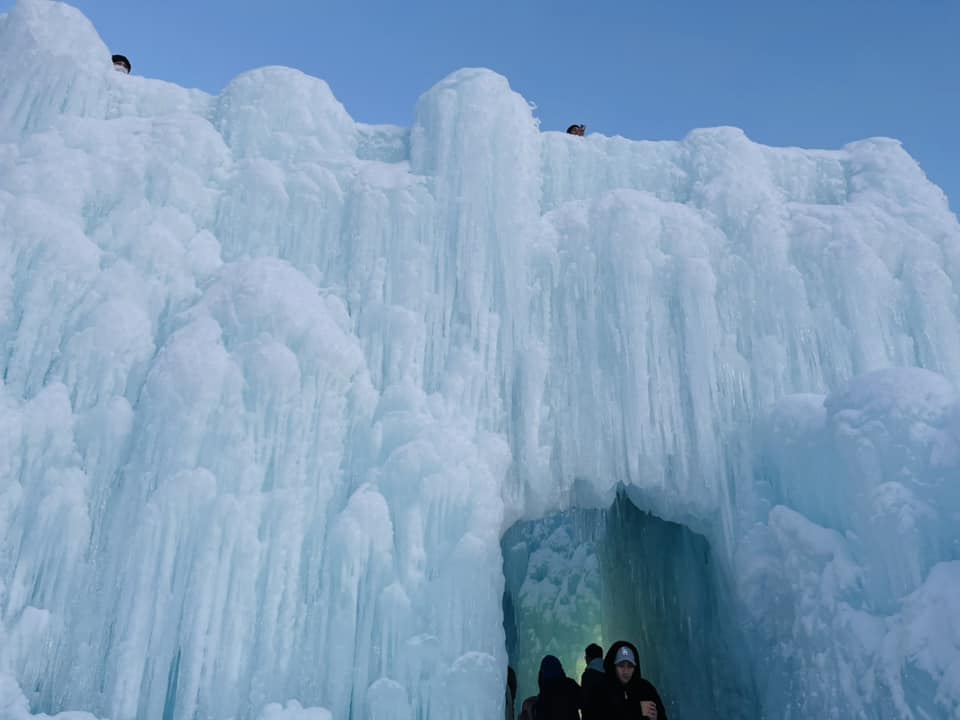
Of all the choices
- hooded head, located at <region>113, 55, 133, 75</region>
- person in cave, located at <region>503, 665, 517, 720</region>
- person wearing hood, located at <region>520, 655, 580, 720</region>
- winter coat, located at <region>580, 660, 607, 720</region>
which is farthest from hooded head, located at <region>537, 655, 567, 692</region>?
hooded head, located at <region>113, 55, 133, 75</region>

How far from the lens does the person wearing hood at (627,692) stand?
5.09 meters

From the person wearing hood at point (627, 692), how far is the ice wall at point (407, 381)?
41.5 inches

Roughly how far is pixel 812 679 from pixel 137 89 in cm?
845

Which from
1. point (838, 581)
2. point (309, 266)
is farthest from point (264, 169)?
point (838, 581)

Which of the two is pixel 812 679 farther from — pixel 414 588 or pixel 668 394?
pixel 414 588

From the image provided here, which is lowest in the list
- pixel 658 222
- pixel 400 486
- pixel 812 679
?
pixel 812 679

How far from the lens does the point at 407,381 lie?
6.77 m

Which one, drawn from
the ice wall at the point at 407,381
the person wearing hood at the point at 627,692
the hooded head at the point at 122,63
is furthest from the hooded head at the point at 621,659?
the hooded head at the point at 122,63

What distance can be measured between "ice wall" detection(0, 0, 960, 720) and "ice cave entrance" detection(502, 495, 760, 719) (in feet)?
5.26

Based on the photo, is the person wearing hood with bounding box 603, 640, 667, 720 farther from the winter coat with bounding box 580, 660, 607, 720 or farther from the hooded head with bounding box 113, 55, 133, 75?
the hooded head with bounding box 113, 55, 133, 75

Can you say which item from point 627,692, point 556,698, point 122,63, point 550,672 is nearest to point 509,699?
point 550,672

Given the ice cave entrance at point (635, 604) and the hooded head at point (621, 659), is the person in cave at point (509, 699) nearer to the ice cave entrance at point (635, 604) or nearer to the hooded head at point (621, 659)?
the hooded head at point (621, 659)

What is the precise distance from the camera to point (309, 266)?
7.33m

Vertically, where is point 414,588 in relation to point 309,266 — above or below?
below
